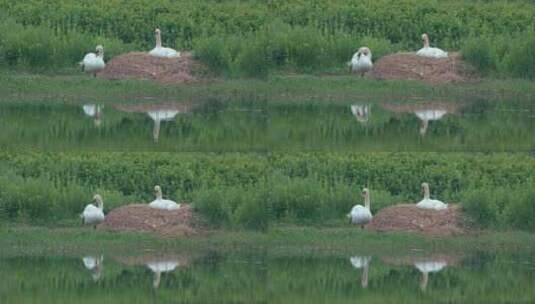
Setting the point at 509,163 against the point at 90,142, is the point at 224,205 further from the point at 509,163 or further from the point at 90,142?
the point at 509,163

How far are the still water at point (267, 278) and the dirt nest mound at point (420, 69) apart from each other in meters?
2.32

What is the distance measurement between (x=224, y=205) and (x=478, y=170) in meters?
2.89

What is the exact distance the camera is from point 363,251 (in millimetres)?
25266

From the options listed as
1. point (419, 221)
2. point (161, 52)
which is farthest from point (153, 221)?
point (419, 221)

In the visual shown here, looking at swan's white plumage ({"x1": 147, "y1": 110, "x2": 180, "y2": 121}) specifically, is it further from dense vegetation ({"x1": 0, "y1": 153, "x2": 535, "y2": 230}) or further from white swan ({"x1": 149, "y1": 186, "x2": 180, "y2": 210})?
white swan ({"x1": 149, "y1": 186, "x2": 180, "y2": 210})

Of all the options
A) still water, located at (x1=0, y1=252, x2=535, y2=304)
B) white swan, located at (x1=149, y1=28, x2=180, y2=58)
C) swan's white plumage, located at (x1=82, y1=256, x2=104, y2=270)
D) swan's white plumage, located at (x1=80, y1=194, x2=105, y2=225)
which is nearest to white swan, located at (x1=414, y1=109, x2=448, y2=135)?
still water, located at (x1=0, y1=252, x2=535, y2=304)

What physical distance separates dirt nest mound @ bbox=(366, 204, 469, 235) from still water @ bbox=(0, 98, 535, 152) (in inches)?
22.6

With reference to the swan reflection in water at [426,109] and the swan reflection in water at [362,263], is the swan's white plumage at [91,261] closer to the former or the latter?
the swan reflection in water at [362,263]

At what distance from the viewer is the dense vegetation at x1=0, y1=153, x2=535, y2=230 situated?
1011 inches

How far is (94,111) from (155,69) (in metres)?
0.69

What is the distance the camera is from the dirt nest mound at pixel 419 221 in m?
25.8

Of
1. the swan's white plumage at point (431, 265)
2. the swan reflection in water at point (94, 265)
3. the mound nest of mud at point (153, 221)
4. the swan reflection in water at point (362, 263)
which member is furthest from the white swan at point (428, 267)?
the swan reflection in water at point (94, 265)

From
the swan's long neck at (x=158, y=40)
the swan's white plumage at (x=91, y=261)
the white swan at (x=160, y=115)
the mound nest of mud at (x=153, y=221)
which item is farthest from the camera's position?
the swan's long neck at (x=158, y=40)

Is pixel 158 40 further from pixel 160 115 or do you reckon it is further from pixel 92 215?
pixel 92 215
